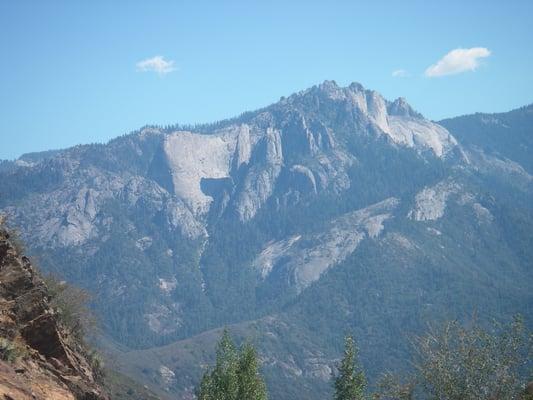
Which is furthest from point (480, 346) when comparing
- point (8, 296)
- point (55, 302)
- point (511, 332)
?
point (55, 302)

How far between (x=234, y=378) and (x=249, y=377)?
6.00ft

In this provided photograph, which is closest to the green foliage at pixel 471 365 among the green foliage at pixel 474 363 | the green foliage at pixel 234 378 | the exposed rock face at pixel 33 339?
the green foliage at pixel 474 363

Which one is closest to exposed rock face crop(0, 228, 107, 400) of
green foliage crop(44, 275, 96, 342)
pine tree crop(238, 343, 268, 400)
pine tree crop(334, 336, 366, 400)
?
pine tree crop(238, 343, 268, 400)

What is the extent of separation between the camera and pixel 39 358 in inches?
1726

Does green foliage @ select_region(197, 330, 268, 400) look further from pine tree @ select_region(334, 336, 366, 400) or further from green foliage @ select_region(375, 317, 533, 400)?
green foliage @ select_region(375, 317, 533, 400)

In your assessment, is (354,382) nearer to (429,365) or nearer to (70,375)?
(429,365)

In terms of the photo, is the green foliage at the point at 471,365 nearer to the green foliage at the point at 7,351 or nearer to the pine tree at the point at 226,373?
Result: the green foliage at the point at 7,351

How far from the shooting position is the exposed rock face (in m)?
39.3

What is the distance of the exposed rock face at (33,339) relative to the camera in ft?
129

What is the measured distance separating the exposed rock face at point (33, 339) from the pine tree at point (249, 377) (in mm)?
23323

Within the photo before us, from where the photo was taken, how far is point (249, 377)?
231 ft

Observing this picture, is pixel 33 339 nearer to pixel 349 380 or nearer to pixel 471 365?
pixel 471 365

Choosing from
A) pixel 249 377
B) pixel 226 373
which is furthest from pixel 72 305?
pixel 249 377

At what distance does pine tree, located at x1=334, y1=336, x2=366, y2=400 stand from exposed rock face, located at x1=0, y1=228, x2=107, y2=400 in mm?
35603
